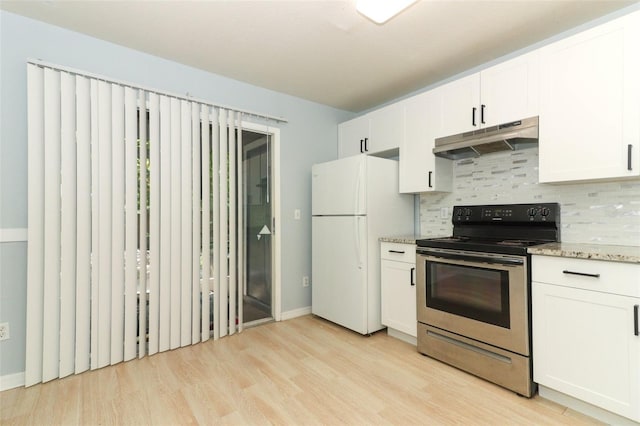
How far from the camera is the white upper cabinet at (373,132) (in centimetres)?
312

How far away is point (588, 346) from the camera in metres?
1.73

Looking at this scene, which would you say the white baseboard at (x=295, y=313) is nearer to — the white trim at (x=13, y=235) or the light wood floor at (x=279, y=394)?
the light wood floor at (x=279, y=394)

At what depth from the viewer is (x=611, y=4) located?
6.68 feet

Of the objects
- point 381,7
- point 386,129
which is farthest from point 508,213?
point 381,7

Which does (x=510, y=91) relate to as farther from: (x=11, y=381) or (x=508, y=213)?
(x=11, y=381)

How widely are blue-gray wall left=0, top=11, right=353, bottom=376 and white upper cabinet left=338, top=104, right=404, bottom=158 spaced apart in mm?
330

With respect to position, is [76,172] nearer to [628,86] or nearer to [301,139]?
[301,139]

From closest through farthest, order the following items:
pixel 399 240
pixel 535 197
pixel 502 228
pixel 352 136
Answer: pixel 535 197 → pixel 502 228 → pixel 399 240 → pixel 352 136

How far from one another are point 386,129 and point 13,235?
311cm

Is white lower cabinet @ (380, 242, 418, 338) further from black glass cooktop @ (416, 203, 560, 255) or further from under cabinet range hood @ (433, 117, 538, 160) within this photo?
under cabinet range hood @ (433, 117, 538, 160)

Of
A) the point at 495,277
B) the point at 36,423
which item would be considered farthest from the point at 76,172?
the point at 495,277

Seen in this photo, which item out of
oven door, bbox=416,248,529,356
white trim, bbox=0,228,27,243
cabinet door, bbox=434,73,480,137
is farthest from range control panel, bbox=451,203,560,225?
white trim, bbox=0,228,27,243

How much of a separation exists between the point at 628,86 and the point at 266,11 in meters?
2.22

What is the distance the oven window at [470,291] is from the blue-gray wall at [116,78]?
1.59 metres
